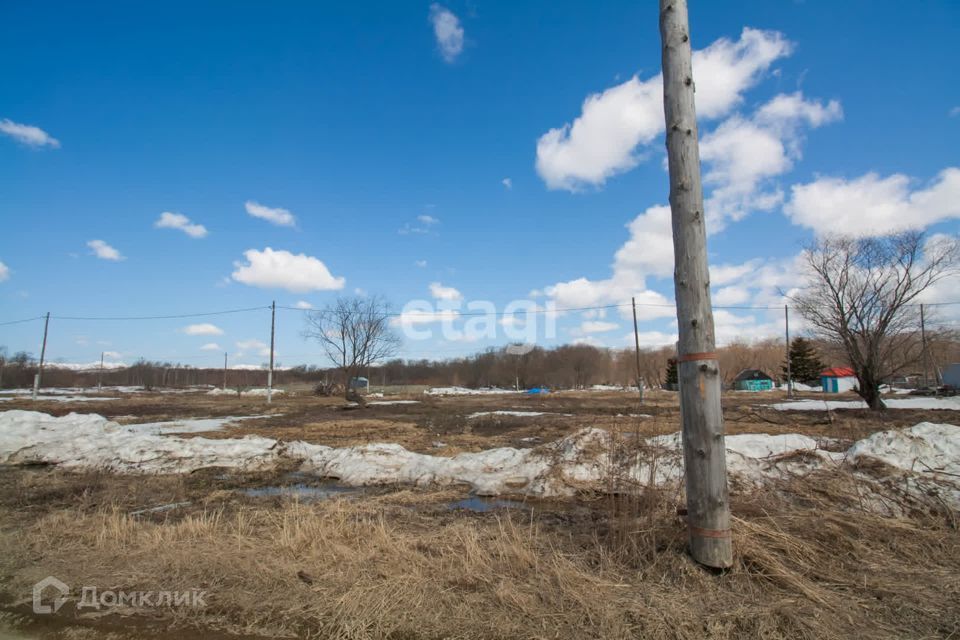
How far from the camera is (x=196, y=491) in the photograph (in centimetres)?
738

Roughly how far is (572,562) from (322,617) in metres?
1.71

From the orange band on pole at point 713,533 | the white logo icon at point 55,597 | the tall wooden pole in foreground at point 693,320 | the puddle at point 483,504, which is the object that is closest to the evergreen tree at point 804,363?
the puddle at point 483,504

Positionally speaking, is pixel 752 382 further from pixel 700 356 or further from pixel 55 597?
pixel 55 597

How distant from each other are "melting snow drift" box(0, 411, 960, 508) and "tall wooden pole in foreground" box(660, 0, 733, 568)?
4.34ft

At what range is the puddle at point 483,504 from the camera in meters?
6.19

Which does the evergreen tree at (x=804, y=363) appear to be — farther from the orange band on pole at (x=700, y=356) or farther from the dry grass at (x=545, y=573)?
the orange band on pole at (x=700, y=356)

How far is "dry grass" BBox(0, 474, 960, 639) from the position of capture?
263cm

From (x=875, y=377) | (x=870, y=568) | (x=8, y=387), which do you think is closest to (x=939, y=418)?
(x=875, y=377)

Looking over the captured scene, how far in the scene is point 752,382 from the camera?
57.6 metres

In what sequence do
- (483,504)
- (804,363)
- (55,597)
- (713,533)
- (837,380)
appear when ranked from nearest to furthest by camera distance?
1. (713,533)
2. (55,597)
3. (483,504)
4. (837,380)
5. (804,363)

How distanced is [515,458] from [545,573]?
516 cm

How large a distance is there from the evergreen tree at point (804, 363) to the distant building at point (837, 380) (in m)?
1.72

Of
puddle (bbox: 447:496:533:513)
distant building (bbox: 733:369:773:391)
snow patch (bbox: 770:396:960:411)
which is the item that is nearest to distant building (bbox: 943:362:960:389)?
distant building (bbox: 733:369:773:391)

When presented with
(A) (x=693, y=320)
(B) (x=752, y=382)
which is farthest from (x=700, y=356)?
(B) (x=752, y=382)
